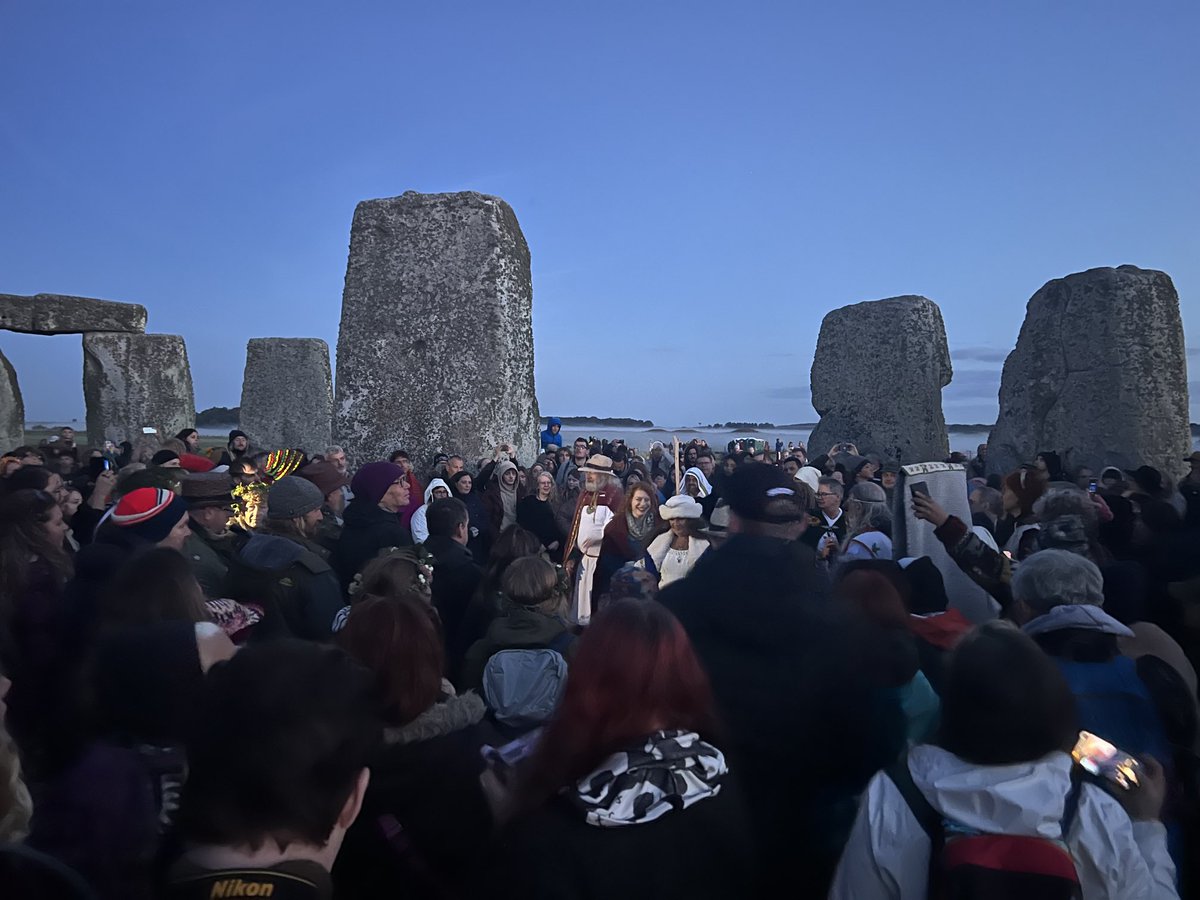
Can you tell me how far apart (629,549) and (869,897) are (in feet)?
11.6

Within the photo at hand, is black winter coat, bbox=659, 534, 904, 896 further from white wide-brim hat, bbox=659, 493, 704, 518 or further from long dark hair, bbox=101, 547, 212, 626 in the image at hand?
white wide-brim hat, bbox=659, 493, 704, 518

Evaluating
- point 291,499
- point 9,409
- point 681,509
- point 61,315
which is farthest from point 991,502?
point 61,315

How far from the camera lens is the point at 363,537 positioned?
442 centimetres

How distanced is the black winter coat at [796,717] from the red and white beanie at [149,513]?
2269mm

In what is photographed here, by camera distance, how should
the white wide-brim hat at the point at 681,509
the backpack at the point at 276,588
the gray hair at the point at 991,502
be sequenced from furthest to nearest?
the gray hair at the point at 991,502 → the white wide-brim hat at the point at 681,509 → the backpack at the point at 276,588

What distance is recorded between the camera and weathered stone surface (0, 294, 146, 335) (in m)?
13.0

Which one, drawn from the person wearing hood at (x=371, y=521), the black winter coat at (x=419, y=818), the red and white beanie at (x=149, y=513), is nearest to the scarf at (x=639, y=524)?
A: the person wearing hood at (x=371, y=521)

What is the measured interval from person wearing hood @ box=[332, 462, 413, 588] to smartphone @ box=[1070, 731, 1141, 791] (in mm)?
3208

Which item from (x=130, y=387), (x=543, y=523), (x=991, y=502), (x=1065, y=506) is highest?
(x=130, y=387)

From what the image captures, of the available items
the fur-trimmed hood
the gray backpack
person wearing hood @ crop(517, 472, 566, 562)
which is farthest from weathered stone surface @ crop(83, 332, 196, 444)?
the fur-trimmed hood

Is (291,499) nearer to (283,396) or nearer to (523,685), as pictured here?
(523,685)

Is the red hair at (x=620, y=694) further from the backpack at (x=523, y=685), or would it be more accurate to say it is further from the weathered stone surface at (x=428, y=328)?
the weathered stone surface at (x=428, y=328)

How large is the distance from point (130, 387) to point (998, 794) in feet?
46.0

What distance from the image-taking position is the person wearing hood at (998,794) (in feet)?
5.11
